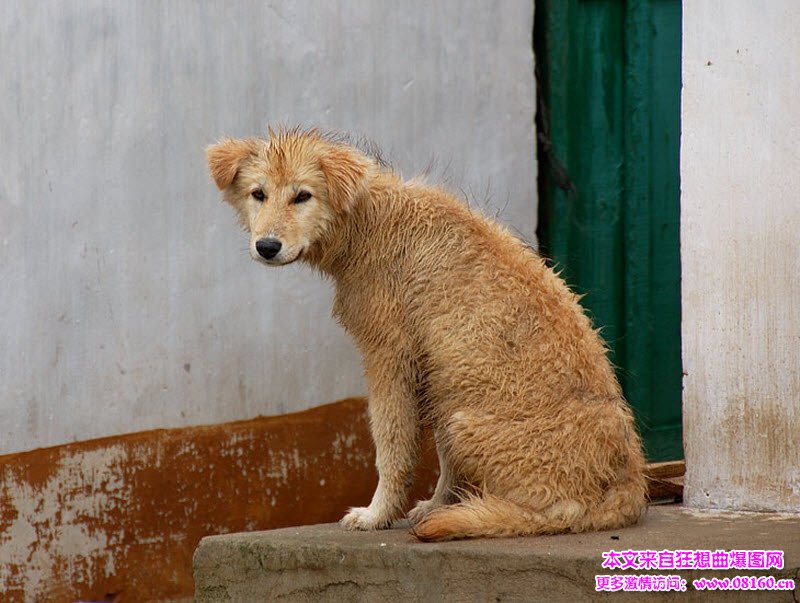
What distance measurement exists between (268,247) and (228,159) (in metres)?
0.49

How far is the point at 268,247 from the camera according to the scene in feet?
16.5

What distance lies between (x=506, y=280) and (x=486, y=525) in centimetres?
96

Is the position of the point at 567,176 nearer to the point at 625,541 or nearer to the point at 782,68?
the point at 782,68

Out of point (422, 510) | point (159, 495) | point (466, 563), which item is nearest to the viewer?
point (466, 563)

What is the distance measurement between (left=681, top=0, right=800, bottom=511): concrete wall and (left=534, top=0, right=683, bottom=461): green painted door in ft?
8.15

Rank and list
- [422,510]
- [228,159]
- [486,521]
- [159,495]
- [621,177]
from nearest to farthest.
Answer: [486,521], [228,159], [422,510], [159,495], [621,177]

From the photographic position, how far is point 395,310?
5277 millimetres

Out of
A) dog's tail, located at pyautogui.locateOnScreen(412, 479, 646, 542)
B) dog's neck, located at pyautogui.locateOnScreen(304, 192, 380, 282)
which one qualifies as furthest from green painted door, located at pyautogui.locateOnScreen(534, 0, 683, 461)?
dog's tail, located at pyautogui.locateOnScreen(412, 479, 646, 542)

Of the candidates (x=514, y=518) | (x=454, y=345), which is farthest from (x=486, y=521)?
(x=454, y=345)

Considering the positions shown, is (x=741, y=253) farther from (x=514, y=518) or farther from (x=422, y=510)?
(x=422, y=510)

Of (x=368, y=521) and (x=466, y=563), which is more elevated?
(x=368, y=521)

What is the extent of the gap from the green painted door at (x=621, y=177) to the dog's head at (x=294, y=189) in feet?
9.82

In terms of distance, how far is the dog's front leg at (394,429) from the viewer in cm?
521

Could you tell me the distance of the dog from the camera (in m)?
5.06
